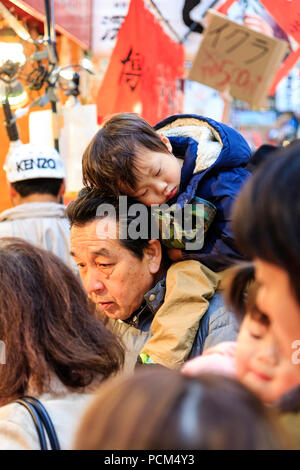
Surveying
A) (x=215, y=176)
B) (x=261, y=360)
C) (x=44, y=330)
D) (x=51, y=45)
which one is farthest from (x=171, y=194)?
(x=51, y=45)

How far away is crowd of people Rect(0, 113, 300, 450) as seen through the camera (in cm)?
77

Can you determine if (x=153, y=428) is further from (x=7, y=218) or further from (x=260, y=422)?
(x=7, y=218)

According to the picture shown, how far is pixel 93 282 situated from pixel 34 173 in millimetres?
1927

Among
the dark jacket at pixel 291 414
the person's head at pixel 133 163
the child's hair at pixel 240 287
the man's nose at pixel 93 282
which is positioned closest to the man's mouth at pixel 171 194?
the person's head at pixel 133 163

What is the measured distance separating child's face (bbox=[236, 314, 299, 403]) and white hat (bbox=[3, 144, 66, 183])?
11.2ft

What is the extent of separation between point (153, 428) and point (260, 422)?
5.3 inches

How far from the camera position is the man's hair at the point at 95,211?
2.50 m

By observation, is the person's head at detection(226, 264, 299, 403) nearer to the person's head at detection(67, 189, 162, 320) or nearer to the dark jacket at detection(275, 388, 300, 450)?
the dark jacket at detection(275, 388, 300, 450)

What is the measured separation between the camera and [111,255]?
2.50 metres

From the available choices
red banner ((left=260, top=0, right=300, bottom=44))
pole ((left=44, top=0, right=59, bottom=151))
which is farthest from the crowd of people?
pole ((left=44, top=0, right=59, bottom=151))

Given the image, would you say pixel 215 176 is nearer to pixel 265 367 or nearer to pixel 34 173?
pixel 265 367

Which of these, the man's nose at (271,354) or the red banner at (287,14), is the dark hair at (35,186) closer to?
the red banner at (287,14)
